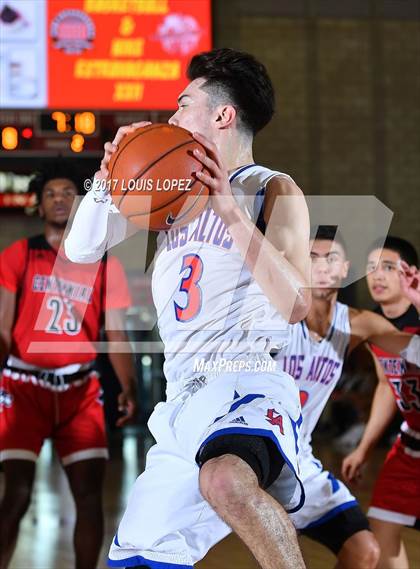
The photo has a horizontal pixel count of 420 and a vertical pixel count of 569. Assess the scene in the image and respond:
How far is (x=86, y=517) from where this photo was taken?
4.56 metres

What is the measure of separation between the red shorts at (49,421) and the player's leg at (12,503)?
0.19 ft

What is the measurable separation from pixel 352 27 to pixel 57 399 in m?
8.30

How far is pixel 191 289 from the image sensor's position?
2857mm

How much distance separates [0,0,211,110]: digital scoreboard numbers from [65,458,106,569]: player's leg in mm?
4798

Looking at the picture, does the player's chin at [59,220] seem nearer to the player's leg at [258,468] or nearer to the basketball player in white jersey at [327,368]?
the basketball player in white jersey at [327,368]

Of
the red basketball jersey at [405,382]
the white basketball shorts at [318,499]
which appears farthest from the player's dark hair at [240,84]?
the red basketball jersey at [405,382]

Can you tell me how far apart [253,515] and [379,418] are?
7.49ft

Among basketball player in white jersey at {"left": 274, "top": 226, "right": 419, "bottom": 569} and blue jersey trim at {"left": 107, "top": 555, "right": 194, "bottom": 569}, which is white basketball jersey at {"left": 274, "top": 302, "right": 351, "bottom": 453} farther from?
blue jersey trim at {"left": 107, "top": 555, "right": 194, "bottom": 569}

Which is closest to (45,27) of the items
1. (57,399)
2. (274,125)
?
(274,125)

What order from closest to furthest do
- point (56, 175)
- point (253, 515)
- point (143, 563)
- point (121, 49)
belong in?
point (253, 515), point (143, 563), point (56, 175), point (121, 49)

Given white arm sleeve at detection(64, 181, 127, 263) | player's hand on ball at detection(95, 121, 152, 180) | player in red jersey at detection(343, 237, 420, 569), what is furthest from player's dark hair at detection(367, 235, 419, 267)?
player's hand on ball at detection(95, 121, 152, 180)

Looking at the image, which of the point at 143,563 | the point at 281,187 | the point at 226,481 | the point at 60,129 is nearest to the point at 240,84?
the point at 281,187

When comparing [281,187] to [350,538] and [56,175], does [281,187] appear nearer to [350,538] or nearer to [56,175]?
[350,538]

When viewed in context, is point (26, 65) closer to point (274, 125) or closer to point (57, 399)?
point (274, 125)
